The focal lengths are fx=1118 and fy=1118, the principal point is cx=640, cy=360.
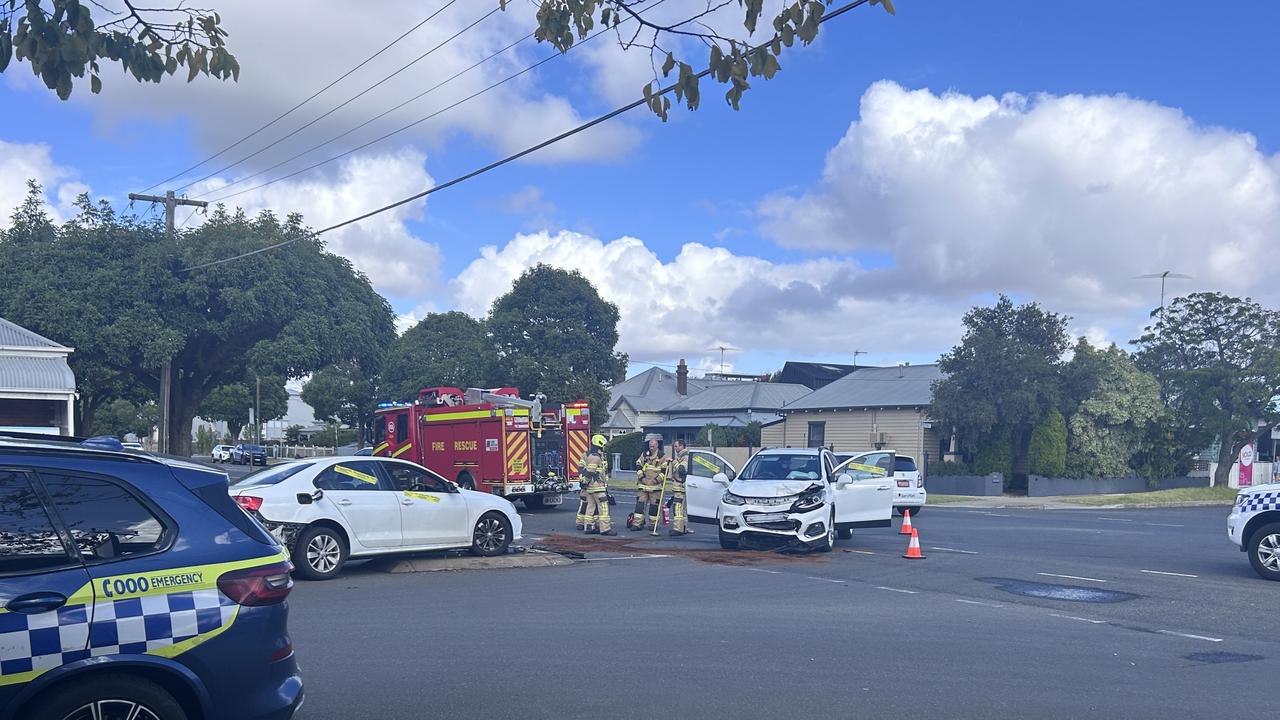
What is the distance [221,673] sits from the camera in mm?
4953

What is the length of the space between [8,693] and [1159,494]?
39.5 metres

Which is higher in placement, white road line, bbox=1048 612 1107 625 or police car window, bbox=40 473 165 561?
police car window, bbox=40 473 165 561

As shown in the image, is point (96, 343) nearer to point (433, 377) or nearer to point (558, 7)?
point (433, 377)

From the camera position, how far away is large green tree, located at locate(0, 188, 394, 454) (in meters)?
32.2

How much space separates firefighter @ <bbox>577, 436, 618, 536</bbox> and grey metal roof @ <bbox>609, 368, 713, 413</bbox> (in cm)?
4090

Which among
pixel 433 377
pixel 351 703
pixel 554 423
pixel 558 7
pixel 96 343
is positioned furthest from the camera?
pixel 433 377

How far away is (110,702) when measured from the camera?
4.71 metres

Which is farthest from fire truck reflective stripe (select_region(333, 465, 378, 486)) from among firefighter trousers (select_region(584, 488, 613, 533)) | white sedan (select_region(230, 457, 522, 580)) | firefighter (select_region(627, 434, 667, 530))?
firefighter (select_region(627, 434, 667, 530))

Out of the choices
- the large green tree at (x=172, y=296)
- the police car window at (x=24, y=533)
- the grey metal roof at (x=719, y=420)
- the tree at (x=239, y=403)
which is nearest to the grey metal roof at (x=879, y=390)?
the grey metal roof at (x=719, y=420)

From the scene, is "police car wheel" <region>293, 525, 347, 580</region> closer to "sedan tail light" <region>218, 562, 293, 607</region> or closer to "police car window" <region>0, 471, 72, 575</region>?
"sedan tail light" <region>218, 562, 293, 607</region>

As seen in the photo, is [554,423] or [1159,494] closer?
[554,423]

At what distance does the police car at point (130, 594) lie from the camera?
15.0 feet

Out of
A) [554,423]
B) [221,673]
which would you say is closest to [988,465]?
[554,423]

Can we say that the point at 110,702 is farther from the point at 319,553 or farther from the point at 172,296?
the point at 172,296
